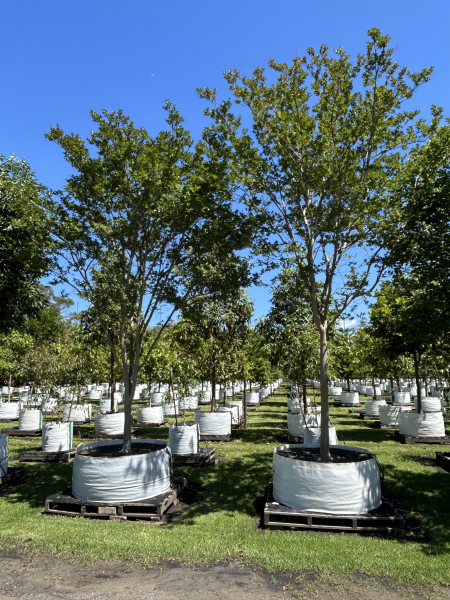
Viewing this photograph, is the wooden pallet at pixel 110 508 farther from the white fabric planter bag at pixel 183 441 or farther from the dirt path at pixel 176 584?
the white fabric planter bag at pixel 183 441

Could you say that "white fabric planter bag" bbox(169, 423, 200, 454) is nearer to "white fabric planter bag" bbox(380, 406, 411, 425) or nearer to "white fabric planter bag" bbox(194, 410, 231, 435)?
"white fabric planter bag" bbox(194, 410, 231, 435)

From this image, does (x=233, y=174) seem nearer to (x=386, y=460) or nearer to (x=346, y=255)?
(x=346, y=255)

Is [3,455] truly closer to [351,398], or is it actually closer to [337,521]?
[337,521]

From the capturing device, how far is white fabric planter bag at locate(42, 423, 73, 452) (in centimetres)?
1280

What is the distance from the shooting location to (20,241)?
→ 1080 centimetres

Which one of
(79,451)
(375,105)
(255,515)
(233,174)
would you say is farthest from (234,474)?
(375,105)

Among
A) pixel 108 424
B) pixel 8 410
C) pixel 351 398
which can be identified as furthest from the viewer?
pixel 351 398

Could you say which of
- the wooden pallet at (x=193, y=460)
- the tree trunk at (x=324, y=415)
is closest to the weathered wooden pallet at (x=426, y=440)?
the wooden pallet at (x=193, y=460)

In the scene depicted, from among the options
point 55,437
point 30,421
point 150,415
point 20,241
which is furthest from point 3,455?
point 150,415

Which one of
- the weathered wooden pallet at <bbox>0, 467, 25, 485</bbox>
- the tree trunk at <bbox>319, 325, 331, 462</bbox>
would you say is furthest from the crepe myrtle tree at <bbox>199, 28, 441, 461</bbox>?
the weathered wooden pallet at <bbox>0, 467, 25, 485</bbox>

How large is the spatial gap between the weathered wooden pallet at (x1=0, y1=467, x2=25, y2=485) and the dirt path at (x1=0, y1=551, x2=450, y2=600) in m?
4.61

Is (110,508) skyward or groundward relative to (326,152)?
groundward

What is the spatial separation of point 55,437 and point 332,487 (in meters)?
9.42

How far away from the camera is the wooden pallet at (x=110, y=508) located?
7176mm
